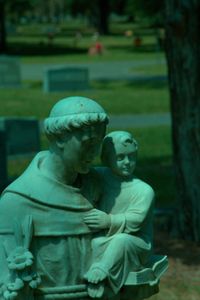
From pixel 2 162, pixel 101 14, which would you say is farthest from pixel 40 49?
pixel 2 162

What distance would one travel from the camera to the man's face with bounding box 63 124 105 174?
155 inches

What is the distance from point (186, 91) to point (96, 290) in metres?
5.72

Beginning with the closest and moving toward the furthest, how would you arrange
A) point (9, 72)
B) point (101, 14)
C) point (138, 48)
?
1. point (9, 72)
2. point (138, 48)
3. point (101, 14)

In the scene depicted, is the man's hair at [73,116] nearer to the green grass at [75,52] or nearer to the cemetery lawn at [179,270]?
the cemetery lawn at [179,270]

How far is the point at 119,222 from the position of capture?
4043mm

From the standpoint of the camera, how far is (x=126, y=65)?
42125mm

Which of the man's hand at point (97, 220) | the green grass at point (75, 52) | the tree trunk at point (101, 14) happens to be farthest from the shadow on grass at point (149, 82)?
the tree trunk at point (101, 14)

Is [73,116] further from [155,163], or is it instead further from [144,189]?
[155,163]

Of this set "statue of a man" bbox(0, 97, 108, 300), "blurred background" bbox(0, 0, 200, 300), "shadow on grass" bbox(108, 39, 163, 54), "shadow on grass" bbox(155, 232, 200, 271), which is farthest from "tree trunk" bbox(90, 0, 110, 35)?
"statue of a man" bbox(0, 97, 108, 300)

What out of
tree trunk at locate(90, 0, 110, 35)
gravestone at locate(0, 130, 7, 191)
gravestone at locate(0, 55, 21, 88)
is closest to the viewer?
gravestone at locate(0, 130, 7, 191)

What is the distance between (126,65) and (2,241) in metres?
38.4

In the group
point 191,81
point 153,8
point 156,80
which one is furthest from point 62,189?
point 153,8

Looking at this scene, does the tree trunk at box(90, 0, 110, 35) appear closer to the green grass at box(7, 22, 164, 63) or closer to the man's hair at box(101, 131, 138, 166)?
the green grass at box(7, 22, 164, 63)

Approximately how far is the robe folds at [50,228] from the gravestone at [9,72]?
25552mm
